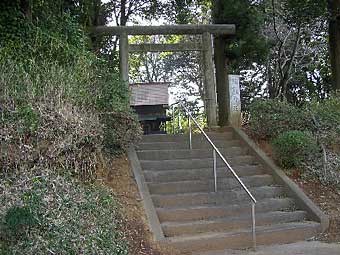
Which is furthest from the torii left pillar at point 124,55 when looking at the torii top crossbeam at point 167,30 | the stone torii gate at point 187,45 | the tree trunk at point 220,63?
the tree trunk at point 220,63

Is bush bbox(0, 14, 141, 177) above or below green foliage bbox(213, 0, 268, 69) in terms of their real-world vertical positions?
below

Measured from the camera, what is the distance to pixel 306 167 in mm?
8609

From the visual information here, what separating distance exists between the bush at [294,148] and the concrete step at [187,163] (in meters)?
0.71

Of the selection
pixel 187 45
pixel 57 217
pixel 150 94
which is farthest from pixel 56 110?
pixel 150 94

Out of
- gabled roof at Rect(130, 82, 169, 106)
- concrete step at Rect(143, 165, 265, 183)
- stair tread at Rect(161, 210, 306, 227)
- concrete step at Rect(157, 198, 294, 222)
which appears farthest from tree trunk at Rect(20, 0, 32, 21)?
stair tread at Rect(161, 210, 306, 227)

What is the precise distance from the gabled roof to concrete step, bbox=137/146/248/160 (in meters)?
4.06

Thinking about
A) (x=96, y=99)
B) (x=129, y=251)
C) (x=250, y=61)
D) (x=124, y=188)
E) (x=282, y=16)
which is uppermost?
(x=282, y=16)

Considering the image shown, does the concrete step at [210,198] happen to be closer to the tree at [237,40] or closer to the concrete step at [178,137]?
the concrete step at [178,137]

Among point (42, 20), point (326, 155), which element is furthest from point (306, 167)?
point (42, 20)

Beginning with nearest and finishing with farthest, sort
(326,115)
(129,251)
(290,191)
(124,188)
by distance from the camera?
(129,251) < (124,188) < (290,191) < (326,115)

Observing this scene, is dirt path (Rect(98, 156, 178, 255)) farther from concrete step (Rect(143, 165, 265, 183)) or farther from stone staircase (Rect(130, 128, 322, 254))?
concrete step (Rect(143, 165, 265, 183))

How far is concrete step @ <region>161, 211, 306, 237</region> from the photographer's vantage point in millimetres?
6855

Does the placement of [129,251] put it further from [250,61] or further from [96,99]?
[250,61]

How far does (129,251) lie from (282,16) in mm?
9908
